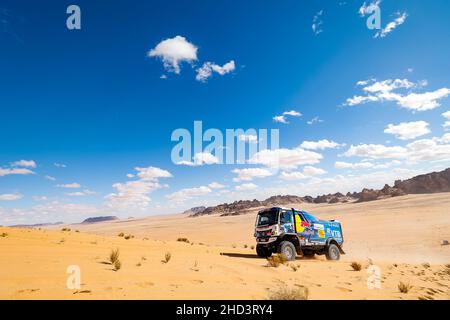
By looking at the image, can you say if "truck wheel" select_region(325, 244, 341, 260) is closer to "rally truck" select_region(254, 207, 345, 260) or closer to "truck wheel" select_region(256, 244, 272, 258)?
"rally truck" select_region(254, 207, 345, 260)

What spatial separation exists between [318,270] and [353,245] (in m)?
17.3

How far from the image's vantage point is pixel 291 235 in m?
15.4

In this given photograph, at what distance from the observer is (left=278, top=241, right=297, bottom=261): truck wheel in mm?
14602

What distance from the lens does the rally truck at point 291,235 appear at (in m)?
15.0

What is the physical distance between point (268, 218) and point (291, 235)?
1353 mm

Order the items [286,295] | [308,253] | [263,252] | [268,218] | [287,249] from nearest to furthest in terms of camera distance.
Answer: [286,295] < [287,249] < [268,218] < [263,252] < [308,253]

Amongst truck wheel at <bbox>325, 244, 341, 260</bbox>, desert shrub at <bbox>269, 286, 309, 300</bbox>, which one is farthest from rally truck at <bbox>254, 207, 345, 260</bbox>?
desert shrub at <bbox>269, 286, 309, 300</bbox>

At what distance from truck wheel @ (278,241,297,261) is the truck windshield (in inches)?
42.6

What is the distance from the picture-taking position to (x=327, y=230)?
17312mm

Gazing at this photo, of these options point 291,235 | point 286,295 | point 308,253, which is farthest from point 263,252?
point 286,295

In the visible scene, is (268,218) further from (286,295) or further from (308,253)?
(286,295)

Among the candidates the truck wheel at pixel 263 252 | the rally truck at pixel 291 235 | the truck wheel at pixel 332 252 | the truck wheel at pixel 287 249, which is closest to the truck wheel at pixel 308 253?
the rally truck at pixel 291 235
